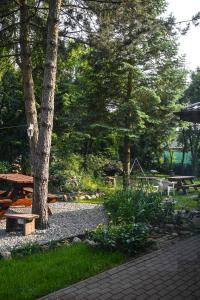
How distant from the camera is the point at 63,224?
8875 millimetres

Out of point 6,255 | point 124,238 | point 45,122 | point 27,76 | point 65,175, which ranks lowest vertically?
point 6,255

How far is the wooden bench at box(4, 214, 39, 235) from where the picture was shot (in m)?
7.79

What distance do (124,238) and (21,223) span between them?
2.62m

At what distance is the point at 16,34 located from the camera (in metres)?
10.7

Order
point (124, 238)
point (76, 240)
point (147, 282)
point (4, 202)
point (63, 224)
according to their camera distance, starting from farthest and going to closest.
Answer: point (63, 224)
point (4, 202)
point (76, 240)
point (124, 238)
point (147, 282)

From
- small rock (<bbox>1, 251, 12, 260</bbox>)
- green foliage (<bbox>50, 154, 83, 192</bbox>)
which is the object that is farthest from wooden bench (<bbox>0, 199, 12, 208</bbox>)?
green foliage (<bbox>50, 154, 83, 192</bbox>)

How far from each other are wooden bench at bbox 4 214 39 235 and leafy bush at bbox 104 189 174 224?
6.11 ft

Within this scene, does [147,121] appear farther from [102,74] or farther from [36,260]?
[36,260]

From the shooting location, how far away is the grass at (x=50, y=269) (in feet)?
15.1

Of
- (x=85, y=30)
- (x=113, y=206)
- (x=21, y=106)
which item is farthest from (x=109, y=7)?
(x=21, y=106)

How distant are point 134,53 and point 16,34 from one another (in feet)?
22.1

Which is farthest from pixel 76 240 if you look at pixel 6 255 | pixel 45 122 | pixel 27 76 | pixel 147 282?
pixel 27 76

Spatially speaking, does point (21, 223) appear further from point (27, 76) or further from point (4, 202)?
point (27, 76)

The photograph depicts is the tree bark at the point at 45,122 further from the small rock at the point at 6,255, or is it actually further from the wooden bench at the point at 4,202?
the small rock at the point at 6,255
